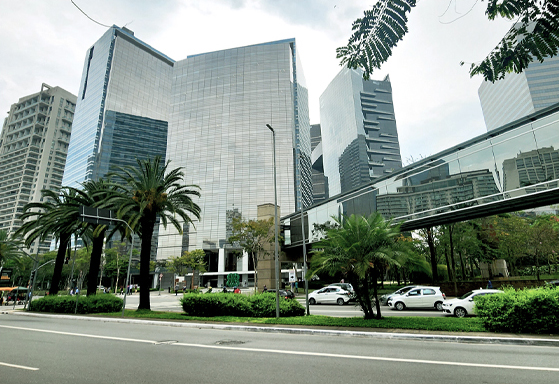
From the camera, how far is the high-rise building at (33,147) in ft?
458

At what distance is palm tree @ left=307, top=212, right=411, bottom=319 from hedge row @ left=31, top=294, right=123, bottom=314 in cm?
1794

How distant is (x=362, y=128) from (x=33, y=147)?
15787 cm

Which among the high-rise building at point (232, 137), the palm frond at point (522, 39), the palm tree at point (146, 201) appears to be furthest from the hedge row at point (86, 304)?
the high-rise building at point (232, 137)

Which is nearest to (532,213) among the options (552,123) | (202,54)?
(552,123)

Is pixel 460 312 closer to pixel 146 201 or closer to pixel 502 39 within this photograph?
pixel 502 39

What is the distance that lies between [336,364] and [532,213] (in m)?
47.5

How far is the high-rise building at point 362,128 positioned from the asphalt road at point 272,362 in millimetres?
143453

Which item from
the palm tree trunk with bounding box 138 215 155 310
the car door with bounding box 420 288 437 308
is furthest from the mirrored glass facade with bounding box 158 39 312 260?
the car door with bounding box 420 288 437 308

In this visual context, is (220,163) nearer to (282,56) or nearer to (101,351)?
(282,56)

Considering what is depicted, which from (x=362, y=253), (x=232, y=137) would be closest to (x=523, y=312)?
(x=362, y=253)

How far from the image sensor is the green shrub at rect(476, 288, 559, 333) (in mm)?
10695

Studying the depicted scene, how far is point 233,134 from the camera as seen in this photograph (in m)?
96.5

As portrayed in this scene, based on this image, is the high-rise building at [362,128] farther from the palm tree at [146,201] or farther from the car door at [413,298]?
the palm tree at [146,201]

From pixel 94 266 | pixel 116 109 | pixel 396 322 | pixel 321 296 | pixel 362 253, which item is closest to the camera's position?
pixel 396 322
